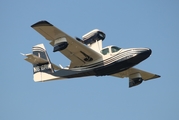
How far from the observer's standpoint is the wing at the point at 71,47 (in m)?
30.6

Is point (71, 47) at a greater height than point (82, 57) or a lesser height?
greater

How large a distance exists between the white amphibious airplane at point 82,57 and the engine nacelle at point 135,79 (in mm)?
4495

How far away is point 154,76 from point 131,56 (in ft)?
31.3

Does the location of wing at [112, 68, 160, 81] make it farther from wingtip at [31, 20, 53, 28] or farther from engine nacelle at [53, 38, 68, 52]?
wingtip at [31, 20, 53, 28]

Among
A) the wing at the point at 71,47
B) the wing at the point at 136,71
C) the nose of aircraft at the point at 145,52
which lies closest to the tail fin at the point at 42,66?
the wing at the point at 71,47

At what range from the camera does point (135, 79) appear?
128 feet

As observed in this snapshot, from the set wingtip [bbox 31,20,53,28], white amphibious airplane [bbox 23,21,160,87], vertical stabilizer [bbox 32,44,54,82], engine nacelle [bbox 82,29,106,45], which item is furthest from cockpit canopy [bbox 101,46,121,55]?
wingtip [bbox 31,20,53,28]

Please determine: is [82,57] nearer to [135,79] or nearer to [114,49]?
[114,49]

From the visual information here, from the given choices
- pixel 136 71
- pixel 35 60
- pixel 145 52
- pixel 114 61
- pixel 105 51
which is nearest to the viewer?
pixel 145 52

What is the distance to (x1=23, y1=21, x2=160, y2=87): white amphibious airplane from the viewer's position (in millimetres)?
31578

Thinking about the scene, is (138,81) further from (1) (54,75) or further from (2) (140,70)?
(1) (54,75)

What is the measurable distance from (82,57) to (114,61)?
10.5 feet

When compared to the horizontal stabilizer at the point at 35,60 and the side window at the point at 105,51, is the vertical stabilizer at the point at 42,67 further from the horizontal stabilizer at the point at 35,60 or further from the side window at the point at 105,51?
the side window at the point at 105,51

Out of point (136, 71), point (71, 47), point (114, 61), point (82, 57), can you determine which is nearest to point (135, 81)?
A: point (136, 71)
